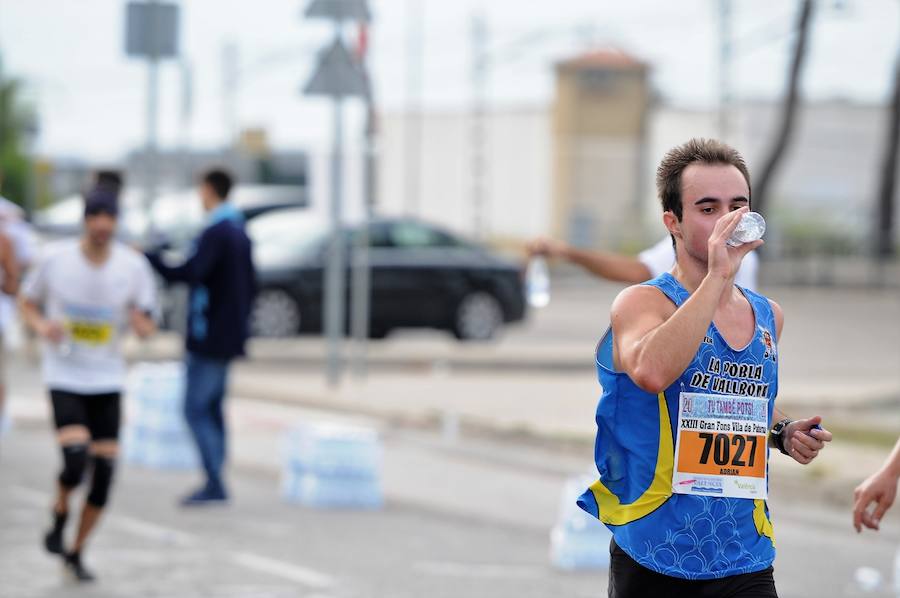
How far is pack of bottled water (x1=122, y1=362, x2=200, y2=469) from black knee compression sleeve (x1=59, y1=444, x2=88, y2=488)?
417 centimetres

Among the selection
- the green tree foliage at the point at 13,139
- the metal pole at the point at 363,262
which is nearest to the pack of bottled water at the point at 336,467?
the metal pole at the point at 363,262

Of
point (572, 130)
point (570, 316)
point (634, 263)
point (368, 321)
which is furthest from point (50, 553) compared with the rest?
point (572, 130)

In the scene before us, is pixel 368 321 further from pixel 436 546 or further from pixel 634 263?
pixel 634 263

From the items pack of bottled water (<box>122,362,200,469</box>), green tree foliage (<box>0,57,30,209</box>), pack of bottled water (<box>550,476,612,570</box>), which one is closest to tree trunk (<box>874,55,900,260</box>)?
green tree foliage (<box>0,57,30,209</box>)

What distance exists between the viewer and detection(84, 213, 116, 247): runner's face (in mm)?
8797

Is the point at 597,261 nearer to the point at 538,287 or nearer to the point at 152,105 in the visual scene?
the point at 538,287

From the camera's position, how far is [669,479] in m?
4.25

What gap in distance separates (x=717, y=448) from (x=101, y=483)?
4.93 m

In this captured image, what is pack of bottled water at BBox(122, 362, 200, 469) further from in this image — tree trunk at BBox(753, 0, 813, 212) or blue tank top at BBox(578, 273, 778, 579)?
tree trunk at BBox(753, 0, 813, 212)

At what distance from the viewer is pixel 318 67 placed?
672 inches

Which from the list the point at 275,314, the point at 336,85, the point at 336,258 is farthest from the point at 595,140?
the point at 336,85

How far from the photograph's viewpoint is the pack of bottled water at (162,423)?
12.8 m

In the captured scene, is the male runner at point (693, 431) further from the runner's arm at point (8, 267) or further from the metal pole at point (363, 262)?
the metal pole at point (363, 262)

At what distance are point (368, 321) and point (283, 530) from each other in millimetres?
12092
